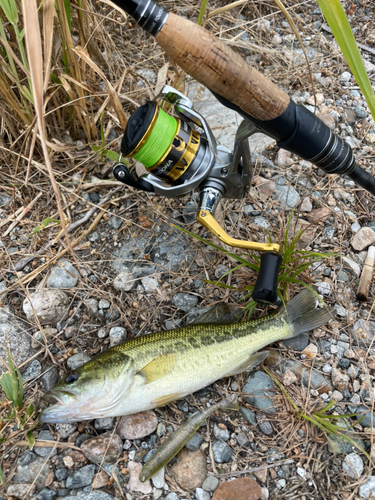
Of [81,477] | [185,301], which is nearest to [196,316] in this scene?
[185,301]

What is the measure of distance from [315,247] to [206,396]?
1494 millimetres

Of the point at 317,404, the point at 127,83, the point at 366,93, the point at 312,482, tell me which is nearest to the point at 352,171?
the point at 366,93

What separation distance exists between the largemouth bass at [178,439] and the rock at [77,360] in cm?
80

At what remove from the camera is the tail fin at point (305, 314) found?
273cm

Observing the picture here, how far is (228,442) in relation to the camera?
256cm

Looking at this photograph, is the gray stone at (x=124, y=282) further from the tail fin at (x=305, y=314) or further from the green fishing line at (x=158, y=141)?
the tail fin at (x=305, y=314)

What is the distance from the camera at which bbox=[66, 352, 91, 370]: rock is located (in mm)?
2732

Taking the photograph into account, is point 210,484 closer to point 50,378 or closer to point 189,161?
point 50,378

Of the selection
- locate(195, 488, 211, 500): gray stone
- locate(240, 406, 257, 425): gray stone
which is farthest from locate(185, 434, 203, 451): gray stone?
locate(240, 406, 257, 425): gray stone

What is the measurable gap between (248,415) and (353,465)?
71cm

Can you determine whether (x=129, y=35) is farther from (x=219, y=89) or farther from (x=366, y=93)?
(x=366, y=93)

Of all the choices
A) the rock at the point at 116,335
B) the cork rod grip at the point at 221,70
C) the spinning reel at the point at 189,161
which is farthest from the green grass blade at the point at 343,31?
the rock at the point at 116,335

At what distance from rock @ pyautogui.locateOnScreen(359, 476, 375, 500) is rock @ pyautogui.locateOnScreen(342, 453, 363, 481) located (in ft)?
0.17

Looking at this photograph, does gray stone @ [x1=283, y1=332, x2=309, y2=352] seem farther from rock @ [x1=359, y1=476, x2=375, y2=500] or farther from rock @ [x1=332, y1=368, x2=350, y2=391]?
rock @ [x1=359, y1=476, x2=375, y2=500]
